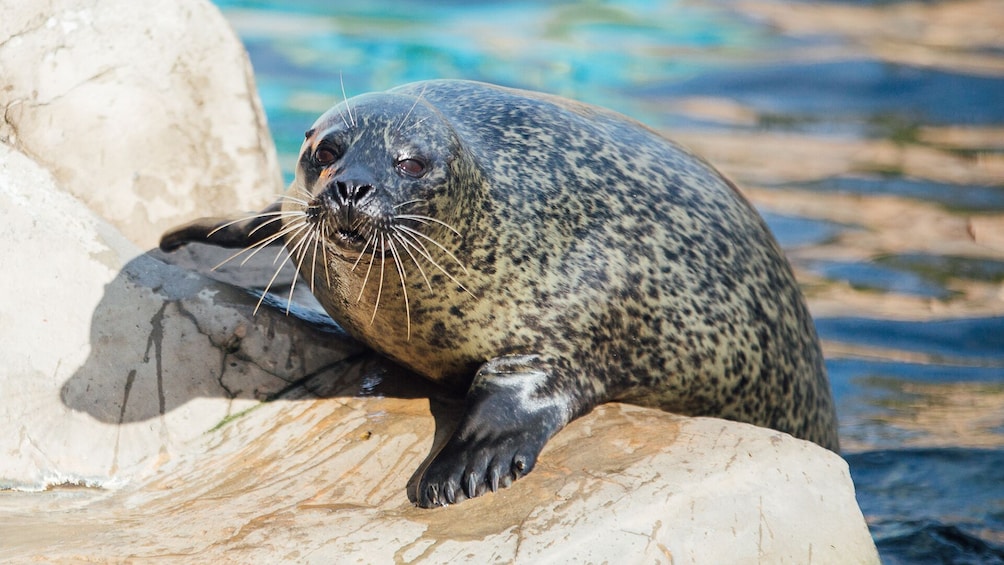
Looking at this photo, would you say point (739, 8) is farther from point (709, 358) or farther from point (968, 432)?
point (709, 358)

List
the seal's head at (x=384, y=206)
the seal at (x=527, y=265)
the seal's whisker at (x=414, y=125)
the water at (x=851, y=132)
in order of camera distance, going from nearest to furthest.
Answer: the seal's head at (x=384, y=206) < the seal at (x=527, y=265) < the seal's whisker at (x=414, y=125) < the water at (x=851, y=132)

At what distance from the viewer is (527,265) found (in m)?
4.67

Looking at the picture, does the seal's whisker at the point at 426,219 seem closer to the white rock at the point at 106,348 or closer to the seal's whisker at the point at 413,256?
the seal's whisker at the point at 413,256

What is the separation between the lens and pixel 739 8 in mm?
Result: 15031

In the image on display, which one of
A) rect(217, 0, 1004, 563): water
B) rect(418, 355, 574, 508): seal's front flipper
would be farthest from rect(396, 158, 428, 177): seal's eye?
rect(217, 0, 1004, 563): water

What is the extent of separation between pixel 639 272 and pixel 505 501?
1.19 m

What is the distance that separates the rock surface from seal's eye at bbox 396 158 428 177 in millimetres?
881

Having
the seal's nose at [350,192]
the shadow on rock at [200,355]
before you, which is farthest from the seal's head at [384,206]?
the shadow on rock at [200,355]

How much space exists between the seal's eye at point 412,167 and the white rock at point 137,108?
75.4 inches

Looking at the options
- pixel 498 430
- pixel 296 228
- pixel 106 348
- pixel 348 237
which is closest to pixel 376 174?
pixel 348 237

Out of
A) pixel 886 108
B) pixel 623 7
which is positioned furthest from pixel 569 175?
pixel 623 7

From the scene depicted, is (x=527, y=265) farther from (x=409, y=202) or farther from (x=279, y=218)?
(x=279, y=218)

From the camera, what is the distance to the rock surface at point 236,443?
3.80 metres

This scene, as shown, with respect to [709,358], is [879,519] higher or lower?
lower
